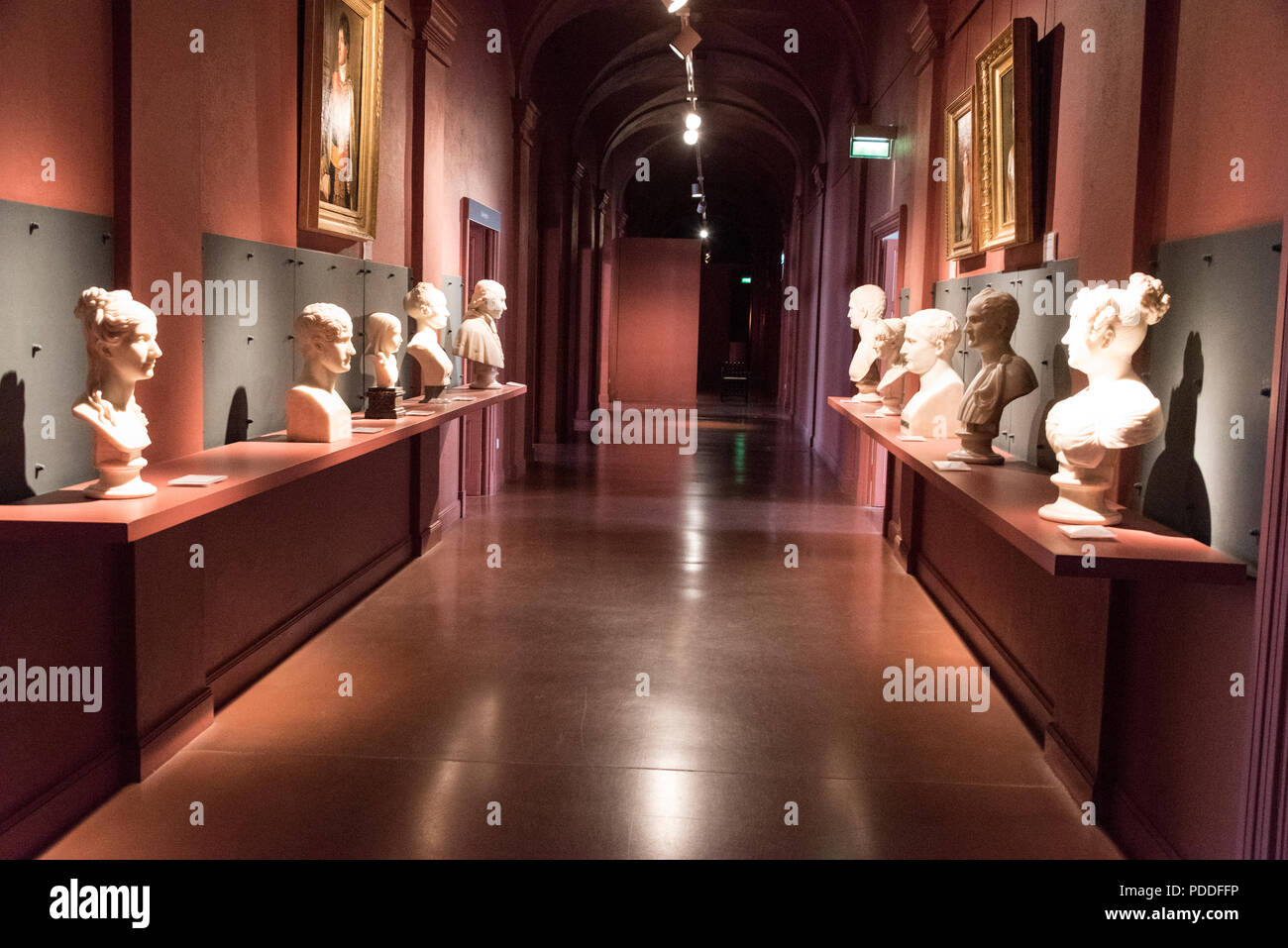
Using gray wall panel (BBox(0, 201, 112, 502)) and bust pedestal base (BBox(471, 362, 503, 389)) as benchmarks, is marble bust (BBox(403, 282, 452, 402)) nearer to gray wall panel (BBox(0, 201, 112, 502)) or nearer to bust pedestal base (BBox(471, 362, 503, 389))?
bust pedestal base (BBox(471, 362, 503, 389))

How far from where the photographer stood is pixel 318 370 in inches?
223

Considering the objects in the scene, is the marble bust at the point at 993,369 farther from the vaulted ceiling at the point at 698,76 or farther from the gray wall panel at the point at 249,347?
the vaulted ceiling at the point at 698,76

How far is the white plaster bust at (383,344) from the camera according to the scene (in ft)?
23.2

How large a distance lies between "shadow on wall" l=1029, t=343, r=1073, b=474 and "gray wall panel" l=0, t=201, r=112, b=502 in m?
4.14

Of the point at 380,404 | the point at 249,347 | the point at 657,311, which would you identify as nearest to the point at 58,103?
the point at 249,347

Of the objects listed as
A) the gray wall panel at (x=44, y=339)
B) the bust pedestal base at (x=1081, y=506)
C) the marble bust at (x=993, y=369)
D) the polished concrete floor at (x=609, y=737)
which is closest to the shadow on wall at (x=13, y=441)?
the gray wall panel at (x=44, y=339)

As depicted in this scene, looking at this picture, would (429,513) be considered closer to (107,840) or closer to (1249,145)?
(107,840)

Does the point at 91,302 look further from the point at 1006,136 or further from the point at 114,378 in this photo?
the point at 1006,136

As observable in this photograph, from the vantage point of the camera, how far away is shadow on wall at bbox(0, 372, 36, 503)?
11.9ft

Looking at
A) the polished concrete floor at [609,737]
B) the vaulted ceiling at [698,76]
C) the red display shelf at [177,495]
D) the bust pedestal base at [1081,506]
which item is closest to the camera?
the red display shelf at [177,495]

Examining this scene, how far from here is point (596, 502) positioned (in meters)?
11.5

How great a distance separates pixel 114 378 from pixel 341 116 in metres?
3.14

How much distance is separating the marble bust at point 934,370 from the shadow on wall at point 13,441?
4.93 m

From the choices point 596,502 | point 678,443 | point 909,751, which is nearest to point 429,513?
point 596,502
